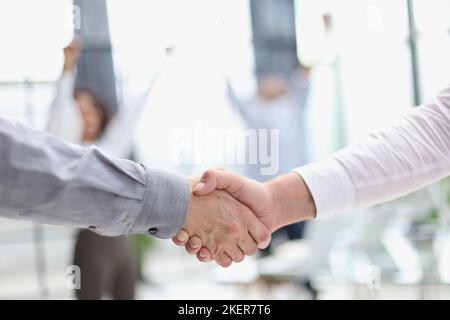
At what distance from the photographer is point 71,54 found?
9.51ft

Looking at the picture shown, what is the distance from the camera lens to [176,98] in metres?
3.35

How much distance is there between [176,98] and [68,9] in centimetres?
79

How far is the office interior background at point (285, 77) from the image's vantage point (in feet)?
10.0

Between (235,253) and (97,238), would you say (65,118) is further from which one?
(235,253)

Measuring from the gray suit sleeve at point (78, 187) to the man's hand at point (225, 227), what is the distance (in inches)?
6.1

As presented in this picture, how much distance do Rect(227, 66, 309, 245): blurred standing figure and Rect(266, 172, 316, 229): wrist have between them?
1296mm

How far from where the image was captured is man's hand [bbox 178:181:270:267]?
4.39ft

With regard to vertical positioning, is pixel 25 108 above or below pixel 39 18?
below

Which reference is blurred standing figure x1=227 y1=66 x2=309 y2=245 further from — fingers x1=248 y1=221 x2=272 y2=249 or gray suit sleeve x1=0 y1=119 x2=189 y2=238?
gray suit sleeve x1=0 y1=119 x2=189 y2=238

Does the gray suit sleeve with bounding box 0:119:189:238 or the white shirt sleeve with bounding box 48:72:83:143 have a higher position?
the white shirt sleeve with bounding box 48:72:83:143

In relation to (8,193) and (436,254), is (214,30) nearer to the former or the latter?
(436,254)

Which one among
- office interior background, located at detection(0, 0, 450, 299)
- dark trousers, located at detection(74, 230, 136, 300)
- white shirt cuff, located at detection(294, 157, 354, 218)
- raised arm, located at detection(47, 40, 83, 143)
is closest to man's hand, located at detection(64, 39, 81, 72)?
office interior background, located at detection(0, 0, 450, 299)

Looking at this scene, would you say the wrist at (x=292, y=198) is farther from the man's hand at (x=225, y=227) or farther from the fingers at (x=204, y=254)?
the fingers at (x=204, y=254)
